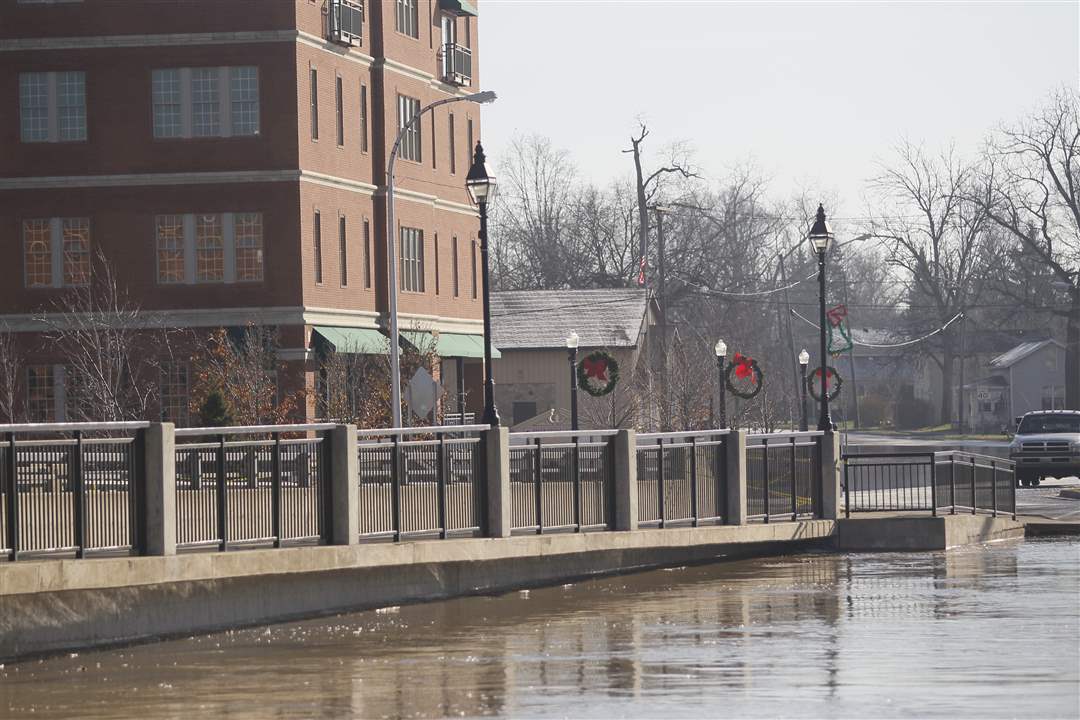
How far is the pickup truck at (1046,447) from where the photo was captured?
174 ft

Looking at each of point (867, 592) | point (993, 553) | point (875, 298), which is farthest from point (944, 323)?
point (867, 592)

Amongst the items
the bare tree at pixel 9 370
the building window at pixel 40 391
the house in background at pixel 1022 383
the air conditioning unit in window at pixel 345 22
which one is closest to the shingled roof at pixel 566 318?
the air conditioning unit in window at pixel 345 22

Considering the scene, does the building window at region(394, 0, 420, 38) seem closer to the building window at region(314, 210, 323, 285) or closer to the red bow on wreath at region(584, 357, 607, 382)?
the building window at region(314, 210, 323, 285)

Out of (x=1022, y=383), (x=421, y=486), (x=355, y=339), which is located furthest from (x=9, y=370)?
(x=1022, y=383)

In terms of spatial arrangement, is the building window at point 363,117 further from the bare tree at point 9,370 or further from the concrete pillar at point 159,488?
the concrete pillar at point 159,488

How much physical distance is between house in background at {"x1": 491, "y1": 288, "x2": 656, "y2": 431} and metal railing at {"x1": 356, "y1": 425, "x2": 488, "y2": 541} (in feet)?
150

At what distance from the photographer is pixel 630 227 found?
99.1 m

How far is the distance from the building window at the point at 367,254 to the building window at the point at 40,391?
8513 mm

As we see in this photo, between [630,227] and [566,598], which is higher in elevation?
[630,227]

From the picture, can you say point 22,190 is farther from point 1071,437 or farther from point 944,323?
point 944,323

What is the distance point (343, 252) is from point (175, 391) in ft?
19.1

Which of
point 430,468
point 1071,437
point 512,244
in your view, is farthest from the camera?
point 512,244

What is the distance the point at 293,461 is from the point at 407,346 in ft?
99.3

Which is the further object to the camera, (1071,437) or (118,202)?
(1071,437)
